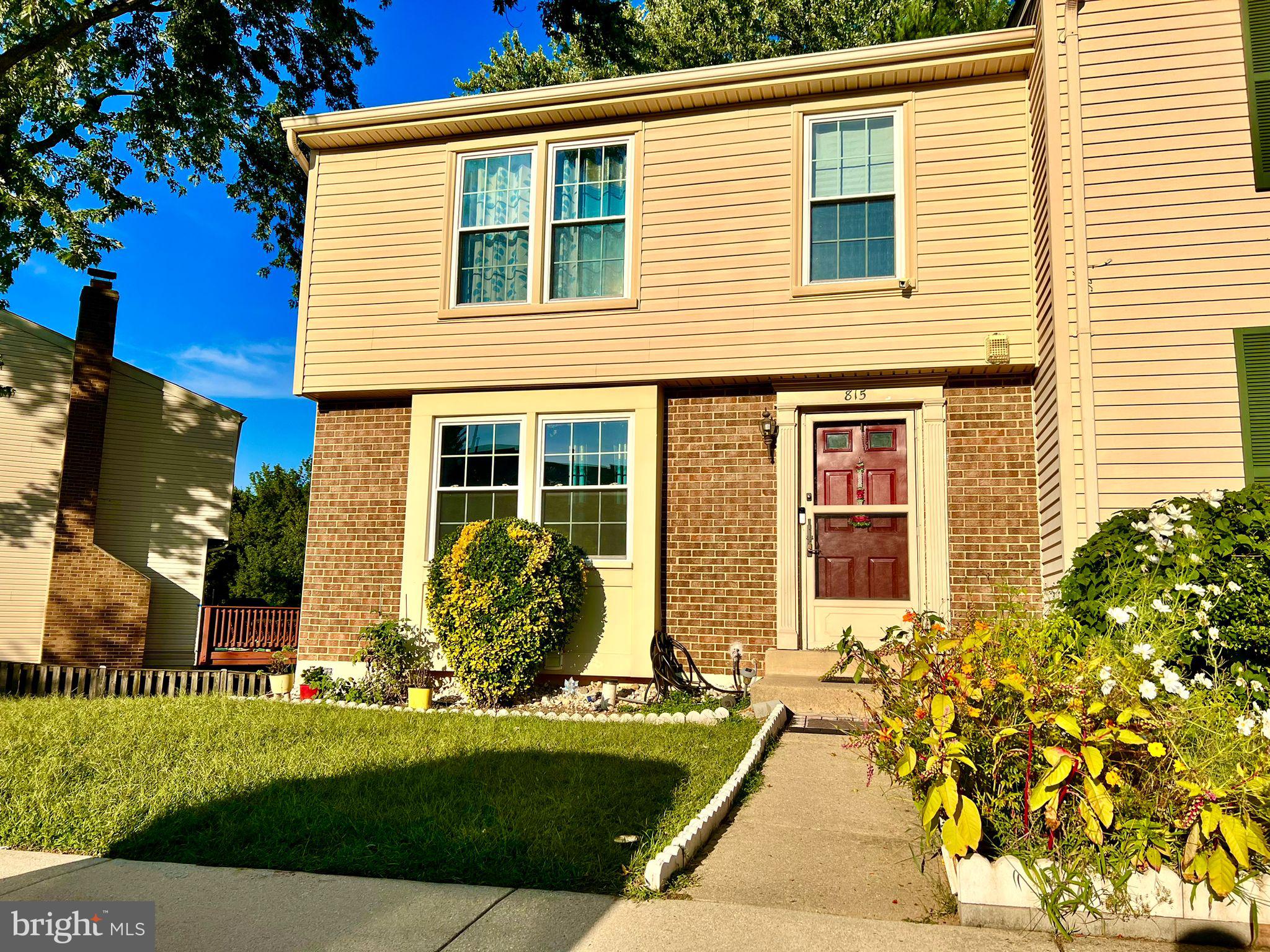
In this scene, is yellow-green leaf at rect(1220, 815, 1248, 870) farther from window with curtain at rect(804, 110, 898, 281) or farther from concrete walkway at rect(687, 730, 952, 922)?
window with curtain at rect(804, 110, 898, 281)

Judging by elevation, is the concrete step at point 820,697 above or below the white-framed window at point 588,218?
below

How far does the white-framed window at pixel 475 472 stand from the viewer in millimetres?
8688

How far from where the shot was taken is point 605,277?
8.67m

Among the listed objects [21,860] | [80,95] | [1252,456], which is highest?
[80,95]

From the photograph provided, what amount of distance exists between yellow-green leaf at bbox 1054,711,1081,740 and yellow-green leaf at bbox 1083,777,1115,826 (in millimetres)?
156

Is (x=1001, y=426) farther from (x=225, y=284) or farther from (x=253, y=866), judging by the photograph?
(x=225, y=284)

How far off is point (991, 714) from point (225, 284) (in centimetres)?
7414

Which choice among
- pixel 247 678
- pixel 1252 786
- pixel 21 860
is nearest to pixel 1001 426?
pixel 1252 786

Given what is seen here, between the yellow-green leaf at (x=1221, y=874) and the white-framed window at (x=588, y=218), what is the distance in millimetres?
6937

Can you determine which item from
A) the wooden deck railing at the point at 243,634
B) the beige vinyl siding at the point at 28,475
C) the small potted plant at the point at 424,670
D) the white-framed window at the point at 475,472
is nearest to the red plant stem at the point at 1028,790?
the white-framed window at the point at 475,472

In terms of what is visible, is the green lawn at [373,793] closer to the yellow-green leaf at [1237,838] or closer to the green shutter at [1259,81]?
the yellow-green leaf at [1237,838]

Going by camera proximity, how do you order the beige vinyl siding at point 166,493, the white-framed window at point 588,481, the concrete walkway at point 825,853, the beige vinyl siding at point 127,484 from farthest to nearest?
the beige vinyl siding at point 166,493
the beige vinyl siding at point 127,484
the white-framed window at point 588,481
the concrete walkway at point 825,853

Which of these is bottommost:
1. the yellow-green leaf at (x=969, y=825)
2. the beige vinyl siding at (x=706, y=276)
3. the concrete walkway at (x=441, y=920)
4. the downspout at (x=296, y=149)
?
the concrete walkway at (x=441, y=920)

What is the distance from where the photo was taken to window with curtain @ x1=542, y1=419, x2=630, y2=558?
8.34 meters
